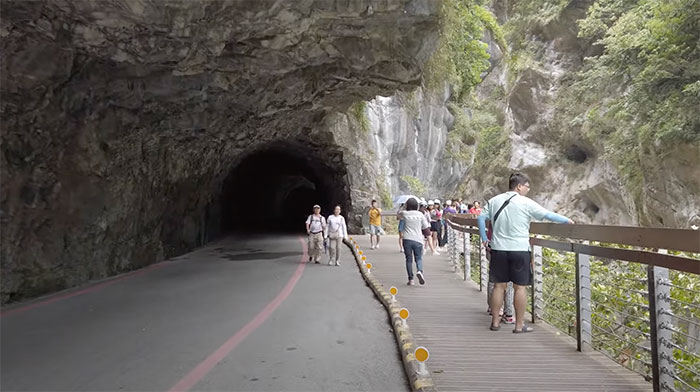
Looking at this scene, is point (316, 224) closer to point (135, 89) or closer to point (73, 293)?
point (135, 89)

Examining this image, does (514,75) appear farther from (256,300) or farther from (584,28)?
(256,300)

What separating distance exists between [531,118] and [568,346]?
34653 mm

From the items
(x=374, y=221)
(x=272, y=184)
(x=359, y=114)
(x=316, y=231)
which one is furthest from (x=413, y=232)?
(x=272, y=184)

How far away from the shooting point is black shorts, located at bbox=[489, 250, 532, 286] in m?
5.89

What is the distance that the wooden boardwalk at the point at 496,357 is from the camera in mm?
4559

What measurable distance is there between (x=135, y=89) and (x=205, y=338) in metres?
6.86

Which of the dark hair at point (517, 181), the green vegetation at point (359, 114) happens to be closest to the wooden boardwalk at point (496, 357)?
the dark hair at point (517, 181)

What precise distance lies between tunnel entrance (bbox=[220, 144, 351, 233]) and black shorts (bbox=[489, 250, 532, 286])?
1917cm

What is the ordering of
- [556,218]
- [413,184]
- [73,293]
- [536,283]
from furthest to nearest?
[413,184]
[73,293]
[536,283]
[556,218]

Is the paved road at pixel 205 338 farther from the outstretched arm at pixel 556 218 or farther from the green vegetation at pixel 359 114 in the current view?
the green vegetation at pixel 359 114

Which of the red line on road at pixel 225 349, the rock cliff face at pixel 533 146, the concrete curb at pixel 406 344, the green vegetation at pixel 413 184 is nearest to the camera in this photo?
the concrete curb at pixel 406 344

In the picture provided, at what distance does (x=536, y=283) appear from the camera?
697cm

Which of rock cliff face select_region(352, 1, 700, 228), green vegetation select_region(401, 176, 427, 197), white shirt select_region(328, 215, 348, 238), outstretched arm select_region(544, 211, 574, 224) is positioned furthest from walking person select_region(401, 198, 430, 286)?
green vegetation select_region(401, 176, 427, 197)

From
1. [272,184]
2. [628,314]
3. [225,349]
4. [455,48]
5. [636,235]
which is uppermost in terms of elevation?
[455,48]
